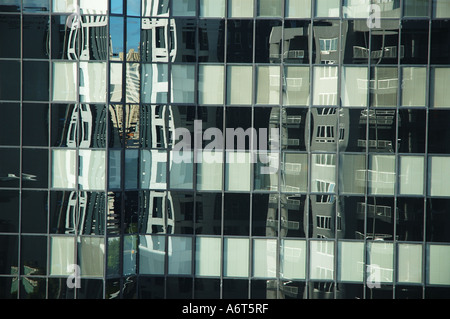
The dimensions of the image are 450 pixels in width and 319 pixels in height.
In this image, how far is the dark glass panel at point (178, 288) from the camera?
677 inches

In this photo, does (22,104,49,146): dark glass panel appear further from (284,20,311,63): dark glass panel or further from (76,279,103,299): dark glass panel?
(284,20,311,63): dark glass panel

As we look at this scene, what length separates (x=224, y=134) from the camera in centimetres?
1702

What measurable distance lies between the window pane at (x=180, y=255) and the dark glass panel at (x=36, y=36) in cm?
770

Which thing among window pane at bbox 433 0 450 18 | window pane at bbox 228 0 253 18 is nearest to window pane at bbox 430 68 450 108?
window pane at bbox 433 0 450 18

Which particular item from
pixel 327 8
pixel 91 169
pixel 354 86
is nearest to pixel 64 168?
pixel 91 169

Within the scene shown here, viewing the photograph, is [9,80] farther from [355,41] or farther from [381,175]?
[381,175]

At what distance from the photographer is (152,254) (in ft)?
56.4

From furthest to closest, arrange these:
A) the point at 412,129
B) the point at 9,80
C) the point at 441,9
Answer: the point at 412,129
the point at 9,80
the point at 441,9

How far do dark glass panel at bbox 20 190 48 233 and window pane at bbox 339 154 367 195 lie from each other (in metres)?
10.2

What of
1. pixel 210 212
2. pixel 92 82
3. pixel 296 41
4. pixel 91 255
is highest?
pixel 296 41

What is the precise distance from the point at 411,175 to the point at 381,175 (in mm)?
1023

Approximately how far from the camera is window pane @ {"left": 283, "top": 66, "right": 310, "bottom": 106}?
55.6 ft

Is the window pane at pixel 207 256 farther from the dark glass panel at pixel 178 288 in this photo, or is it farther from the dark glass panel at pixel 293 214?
the dark glass panel at pixel 293 214

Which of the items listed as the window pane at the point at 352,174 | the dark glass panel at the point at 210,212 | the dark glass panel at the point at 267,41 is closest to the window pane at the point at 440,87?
the window pane at the point at 352,174
